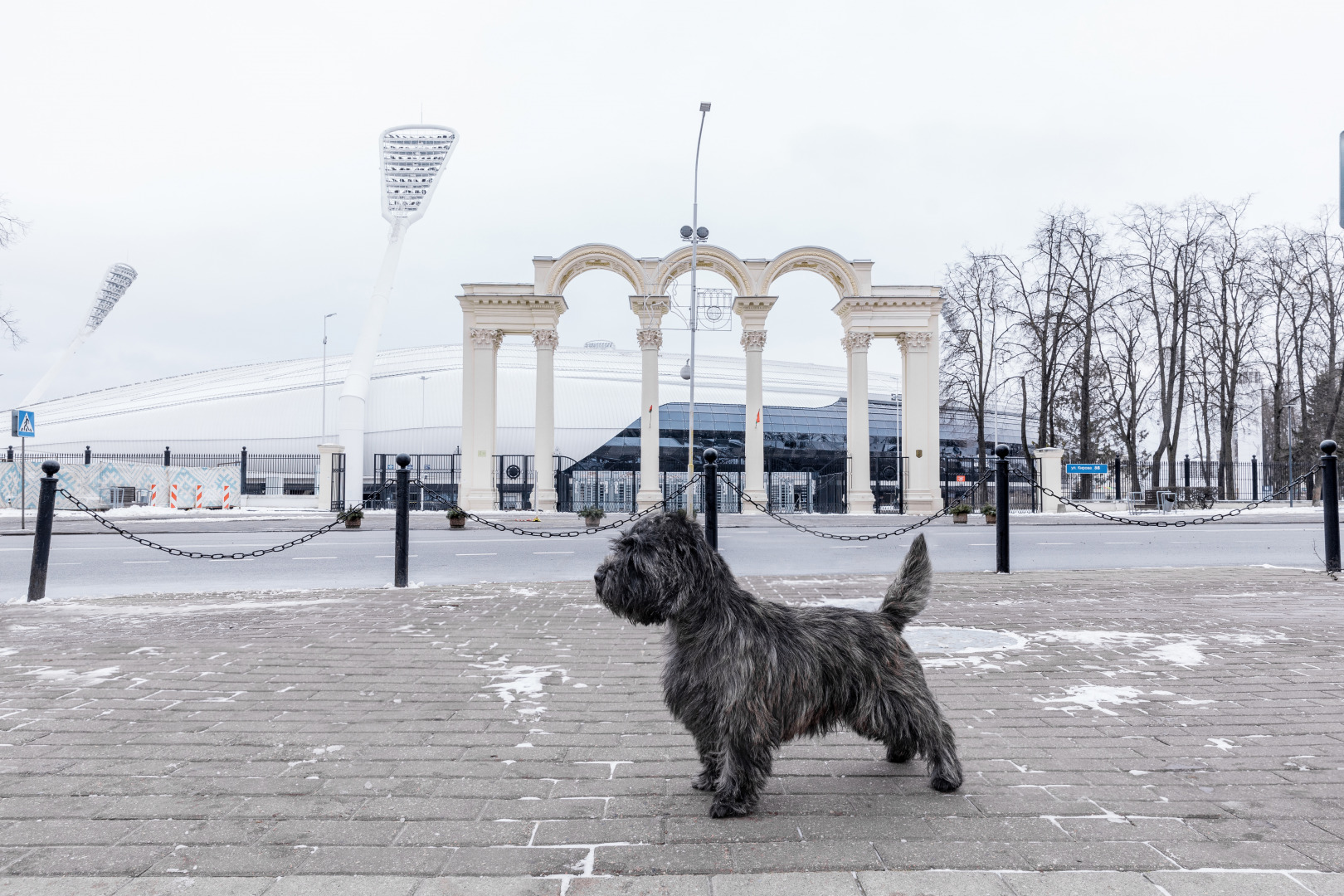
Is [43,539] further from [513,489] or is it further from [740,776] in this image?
[513,489]

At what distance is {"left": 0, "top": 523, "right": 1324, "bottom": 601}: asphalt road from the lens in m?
10.6

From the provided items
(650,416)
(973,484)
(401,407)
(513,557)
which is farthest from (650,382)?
(401,407)

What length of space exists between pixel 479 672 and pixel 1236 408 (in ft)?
148

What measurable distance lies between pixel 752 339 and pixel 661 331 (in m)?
3.63

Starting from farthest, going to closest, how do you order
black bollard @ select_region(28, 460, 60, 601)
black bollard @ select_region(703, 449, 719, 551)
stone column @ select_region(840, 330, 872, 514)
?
stone column @ select_region(840, 330, 872, 514) < black bollard @ select_region(703, 449, 719, 551) < black bollard @ select_region(28, 460, 60, 601)

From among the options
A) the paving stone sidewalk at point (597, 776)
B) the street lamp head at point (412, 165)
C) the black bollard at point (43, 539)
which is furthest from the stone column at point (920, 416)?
the street lamp head at point (412, 165)

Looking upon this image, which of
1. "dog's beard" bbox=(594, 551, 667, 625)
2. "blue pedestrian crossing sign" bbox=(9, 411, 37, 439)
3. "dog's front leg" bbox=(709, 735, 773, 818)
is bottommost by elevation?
"dog's front leg" bbox=(709, 735, 773, 818)

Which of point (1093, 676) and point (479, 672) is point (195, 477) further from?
point (1093, 676)

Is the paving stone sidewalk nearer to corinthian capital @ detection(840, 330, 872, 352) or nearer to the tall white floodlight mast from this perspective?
corinthian capital @ detection(840, 330, 872, 352)

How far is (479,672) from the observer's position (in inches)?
197

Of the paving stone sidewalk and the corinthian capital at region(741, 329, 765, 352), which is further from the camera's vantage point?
the corinthian capital at region(741, 329, 765, 352)

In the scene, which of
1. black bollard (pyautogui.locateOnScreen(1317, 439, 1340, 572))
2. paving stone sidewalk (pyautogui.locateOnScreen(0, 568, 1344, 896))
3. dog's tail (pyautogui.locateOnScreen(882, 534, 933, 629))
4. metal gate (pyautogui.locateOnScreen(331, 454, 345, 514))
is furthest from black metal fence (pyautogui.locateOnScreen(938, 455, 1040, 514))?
dog's tail (pyautogui.locateOnScreen(882, 534, 933, 629))

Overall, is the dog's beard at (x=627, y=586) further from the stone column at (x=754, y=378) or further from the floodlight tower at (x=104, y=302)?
the floodlight tower at (x=104, y=302)

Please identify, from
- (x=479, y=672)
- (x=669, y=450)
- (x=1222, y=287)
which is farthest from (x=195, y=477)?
(x=1222, y=287)
